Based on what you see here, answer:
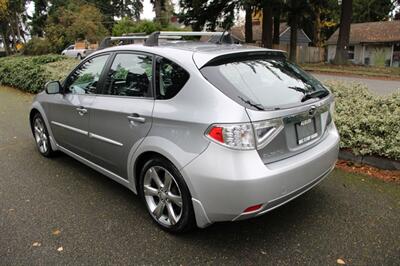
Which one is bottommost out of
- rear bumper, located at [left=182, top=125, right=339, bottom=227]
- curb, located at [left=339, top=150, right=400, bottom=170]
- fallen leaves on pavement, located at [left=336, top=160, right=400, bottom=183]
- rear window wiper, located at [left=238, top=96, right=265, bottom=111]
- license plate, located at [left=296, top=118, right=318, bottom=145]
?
fallen leaves on pavement, located at [left=336, top=160, right=400, bottom=183]

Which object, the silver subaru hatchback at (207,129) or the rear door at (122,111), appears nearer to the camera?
the silver subaru hatchback at (207,129)

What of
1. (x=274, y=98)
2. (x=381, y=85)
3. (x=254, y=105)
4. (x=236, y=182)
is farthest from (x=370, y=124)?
(x=381, y=85)

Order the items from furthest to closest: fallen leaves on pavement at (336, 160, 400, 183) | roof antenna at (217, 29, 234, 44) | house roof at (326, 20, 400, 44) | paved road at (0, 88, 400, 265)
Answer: house roof at (326, 20, 400, 44) → fallen leaves on pavement at (336, 160, 400, 183) → roof antenna at (217, 29, 234, 44) → paved road at (0, 88, 400, 265)

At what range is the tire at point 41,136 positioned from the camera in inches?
204

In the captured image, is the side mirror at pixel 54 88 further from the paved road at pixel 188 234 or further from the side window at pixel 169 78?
the side window at pixel 169 78

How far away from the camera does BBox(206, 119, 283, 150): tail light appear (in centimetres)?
261

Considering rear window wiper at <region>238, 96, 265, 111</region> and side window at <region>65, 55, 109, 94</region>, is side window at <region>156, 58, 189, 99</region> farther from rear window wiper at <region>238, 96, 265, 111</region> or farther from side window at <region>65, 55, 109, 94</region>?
side window at <region>65, 55, 109, 94</region>

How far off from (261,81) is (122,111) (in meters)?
1.33

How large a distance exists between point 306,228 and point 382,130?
6.73 ft

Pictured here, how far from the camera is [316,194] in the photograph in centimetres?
401

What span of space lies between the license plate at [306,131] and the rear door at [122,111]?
1.25m

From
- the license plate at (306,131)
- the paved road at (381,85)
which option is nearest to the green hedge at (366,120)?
the license plate at (306,131)

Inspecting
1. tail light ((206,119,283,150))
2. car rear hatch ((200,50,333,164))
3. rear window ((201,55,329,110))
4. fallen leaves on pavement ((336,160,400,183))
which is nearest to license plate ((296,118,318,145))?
car rear hatch ((200,50,333,164))

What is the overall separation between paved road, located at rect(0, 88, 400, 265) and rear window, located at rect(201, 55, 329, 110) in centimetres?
116
